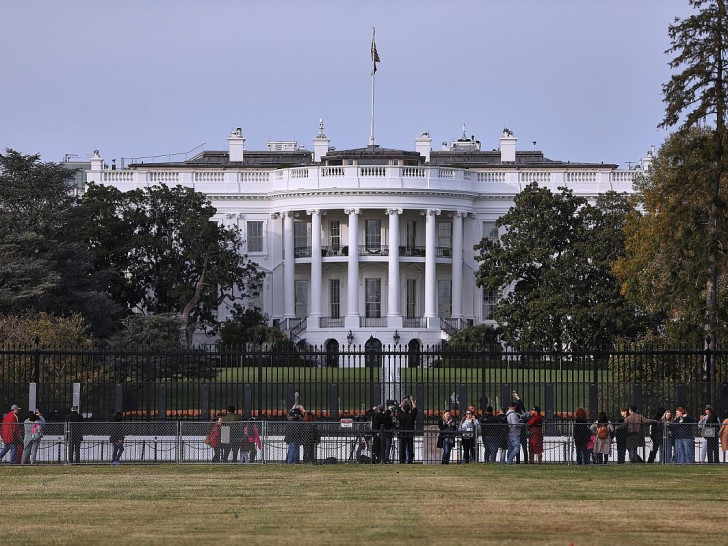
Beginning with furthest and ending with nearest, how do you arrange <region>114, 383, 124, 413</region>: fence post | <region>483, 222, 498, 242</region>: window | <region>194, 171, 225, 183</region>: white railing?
<region>194, 171, 225, 183</region>: white railing
<region>483, 222, 498, 242</region>: window
<region>114, 383, 124, 413</region>: fence post

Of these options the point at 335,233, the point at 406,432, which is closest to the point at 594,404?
the point at 406,432

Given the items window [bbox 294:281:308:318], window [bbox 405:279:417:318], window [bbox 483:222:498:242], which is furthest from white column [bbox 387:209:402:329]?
window [bbox 483:222:498:242]

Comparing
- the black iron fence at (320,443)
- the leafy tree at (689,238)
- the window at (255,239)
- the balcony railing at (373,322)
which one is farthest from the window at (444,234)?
the black iron fence at (320,443)

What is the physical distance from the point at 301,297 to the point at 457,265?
7991 mm

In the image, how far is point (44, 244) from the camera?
211 feet

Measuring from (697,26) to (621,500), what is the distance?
19.9 meters

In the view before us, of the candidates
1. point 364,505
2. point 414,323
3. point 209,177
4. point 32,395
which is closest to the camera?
point 364,505

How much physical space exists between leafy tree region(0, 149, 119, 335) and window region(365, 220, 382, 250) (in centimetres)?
2185

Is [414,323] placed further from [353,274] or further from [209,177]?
[209,177]

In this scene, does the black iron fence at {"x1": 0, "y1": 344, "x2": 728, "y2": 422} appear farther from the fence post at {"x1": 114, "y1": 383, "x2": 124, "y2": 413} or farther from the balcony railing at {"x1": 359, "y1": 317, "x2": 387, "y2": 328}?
the balcony railing at {"x1": 359, "y1": 317, "x2": 387, "y2": 328}

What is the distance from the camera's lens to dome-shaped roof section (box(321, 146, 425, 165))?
283 ft

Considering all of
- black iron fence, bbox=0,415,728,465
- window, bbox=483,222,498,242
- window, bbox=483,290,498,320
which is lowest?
black iron fence, bbox=0,415,728,465

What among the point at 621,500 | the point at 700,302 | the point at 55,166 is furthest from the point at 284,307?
the point at 621,500

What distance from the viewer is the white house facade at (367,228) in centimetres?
8338
